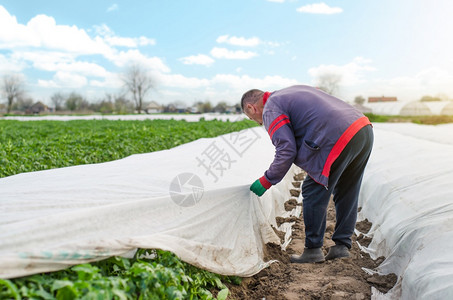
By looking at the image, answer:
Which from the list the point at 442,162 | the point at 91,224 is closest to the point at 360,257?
the point at 442,162

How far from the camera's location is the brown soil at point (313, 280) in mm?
2500

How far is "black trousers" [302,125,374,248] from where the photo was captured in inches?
111

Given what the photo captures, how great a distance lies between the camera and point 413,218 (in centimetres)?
311

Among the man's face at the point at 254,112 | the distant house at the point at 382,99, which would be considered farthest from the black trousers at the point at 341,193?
the distant house at the point at 382,99

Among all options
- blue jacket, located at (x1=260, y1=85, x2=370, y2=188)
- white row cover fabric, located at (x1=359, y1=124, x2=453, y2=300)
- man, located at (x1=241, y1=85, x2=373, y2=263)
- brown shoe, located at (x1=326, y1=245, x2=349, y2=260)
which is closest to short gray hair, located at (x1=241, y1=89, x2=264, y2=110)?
man, located at (x1=241, y1=85, x2=373, y2=263)

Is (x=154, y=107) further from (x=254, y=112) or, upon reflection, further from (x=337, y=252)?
(x=337, y=252)

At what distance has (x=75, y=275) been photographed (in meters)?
1.75

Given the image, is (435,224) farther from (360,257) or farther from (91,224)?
(91,224)

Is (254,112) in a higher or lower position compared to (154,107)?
lower

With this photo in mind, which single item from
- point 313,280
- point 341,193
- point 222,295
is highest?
point 341,193

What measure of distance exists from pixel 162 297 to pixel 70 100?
201ft
